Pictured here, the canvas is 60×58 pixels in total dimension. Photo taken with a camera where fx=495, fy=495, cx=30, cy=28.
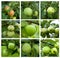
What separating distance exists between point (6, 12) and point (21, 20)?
15 cm

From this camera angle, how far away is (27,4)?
175 inches

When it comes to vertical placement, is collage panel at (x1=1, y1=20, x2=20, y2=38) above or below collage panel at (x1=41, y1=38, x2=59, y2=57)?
above

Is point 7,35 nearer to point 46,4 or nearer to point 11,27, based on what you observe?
point 11,27

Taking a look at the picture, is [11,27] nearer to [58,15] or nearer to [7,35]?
[7,35]

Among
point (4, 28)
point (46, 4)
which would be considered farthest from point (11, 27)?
point (46, 4)

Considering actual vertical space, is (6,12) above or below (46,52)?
above

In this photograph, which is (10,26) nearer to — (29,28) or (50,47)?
(29,28)

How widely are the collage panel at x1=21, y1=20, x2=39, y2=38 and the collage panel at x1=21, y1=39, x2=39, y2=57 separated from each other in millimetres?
45

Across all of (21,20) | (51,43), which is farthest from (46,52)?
(21,20)

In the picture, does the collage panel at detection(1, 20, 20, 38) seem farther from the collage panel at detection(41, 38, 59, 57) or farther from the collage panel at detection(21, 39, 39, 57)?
the collage panel at detection(41, 38, 59, 57)

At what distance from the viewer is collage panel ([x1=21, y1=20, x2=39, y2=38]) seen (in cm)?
444

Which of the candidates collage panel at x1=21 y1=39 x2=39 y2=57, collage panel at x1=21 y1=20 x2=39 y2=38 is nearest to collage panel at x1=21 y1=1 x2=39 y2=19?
collage panel at x1=21 y1=20 x2=39 y2=38

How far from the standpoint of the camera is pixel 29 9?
4.45 m

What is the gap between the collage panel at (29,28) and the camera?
444cm
